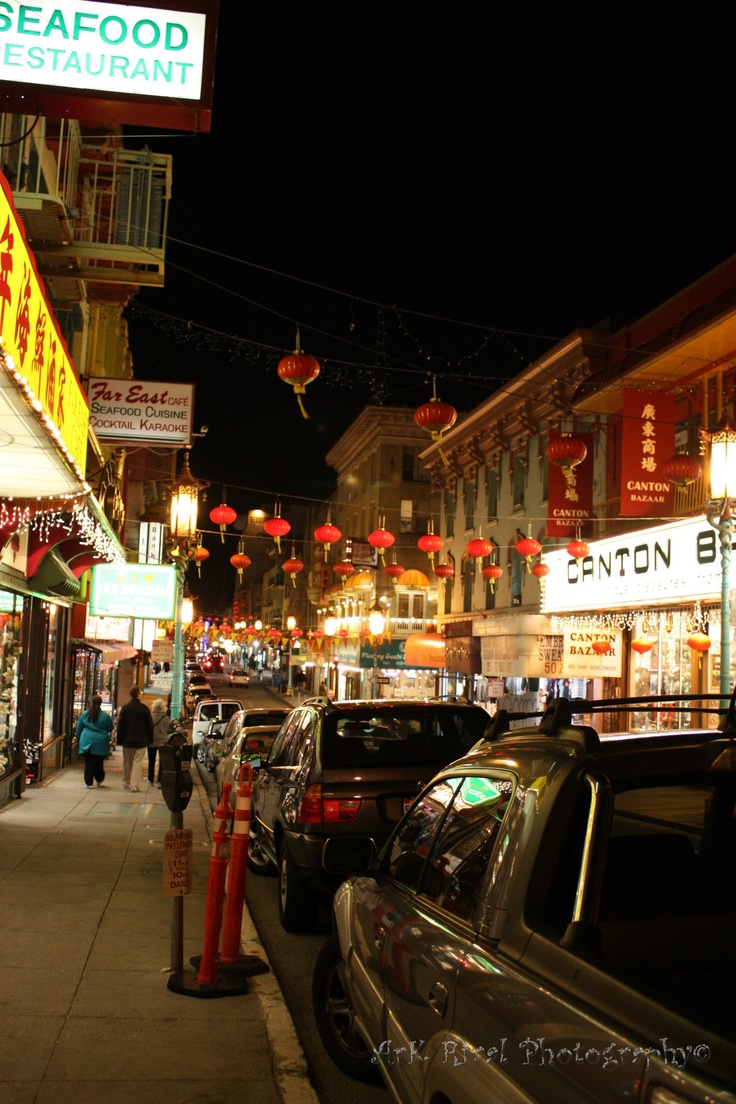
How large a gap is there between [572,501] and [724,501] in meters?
10.7

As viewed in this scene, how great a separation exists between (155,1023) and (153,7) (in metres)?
7.54

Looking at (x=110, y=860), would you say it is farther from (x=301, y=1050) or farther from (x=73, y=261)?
(x=73, y=261)

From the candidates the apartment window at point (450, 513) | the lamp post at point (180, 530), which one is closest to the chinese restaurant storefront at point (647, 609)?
the lamp post at point (180, 530)

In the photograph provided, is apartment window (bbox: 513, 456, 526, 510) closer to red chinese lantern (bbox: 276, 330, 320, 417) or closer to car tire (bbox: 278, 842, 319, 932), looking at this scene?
red chinese lantern (bbox: 276, 330, 320, 417)

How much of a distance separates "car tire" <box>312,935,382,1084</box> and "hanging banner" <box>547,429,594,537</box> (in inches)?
740

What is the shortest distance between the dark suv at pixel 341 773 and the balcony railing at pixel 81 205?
26.5 ft

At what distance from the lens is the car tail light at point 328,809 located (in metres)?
7.76

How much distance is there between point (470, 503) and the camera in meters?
39.6

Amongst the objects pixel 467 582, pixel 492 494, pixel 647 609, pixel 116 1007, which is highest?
pixel 492 494

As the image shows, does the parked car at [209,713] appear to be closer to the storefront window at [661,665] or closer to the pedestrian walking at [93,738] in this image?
the pedestrian walking at [93,738]

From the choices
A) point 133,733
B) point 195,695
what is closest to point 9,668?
→ point 133,733

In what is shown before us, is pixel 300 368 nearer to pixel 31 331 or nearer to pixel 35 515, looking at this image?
pixel 35 515

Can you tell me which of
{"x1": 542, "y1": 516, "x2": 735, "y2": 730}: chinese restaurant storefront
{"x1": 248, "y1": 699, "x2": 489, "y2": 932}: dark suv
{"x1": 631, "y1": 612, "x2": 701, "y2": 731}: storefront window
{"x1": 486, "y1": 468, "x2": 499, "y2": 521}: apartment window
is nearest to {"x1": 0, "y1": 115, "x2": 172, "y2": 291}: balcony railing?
{"x1": 248, "y1": 699, "x2": 489, "y2": 932}: dark suv

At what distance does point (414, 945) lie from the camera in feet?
12.4
